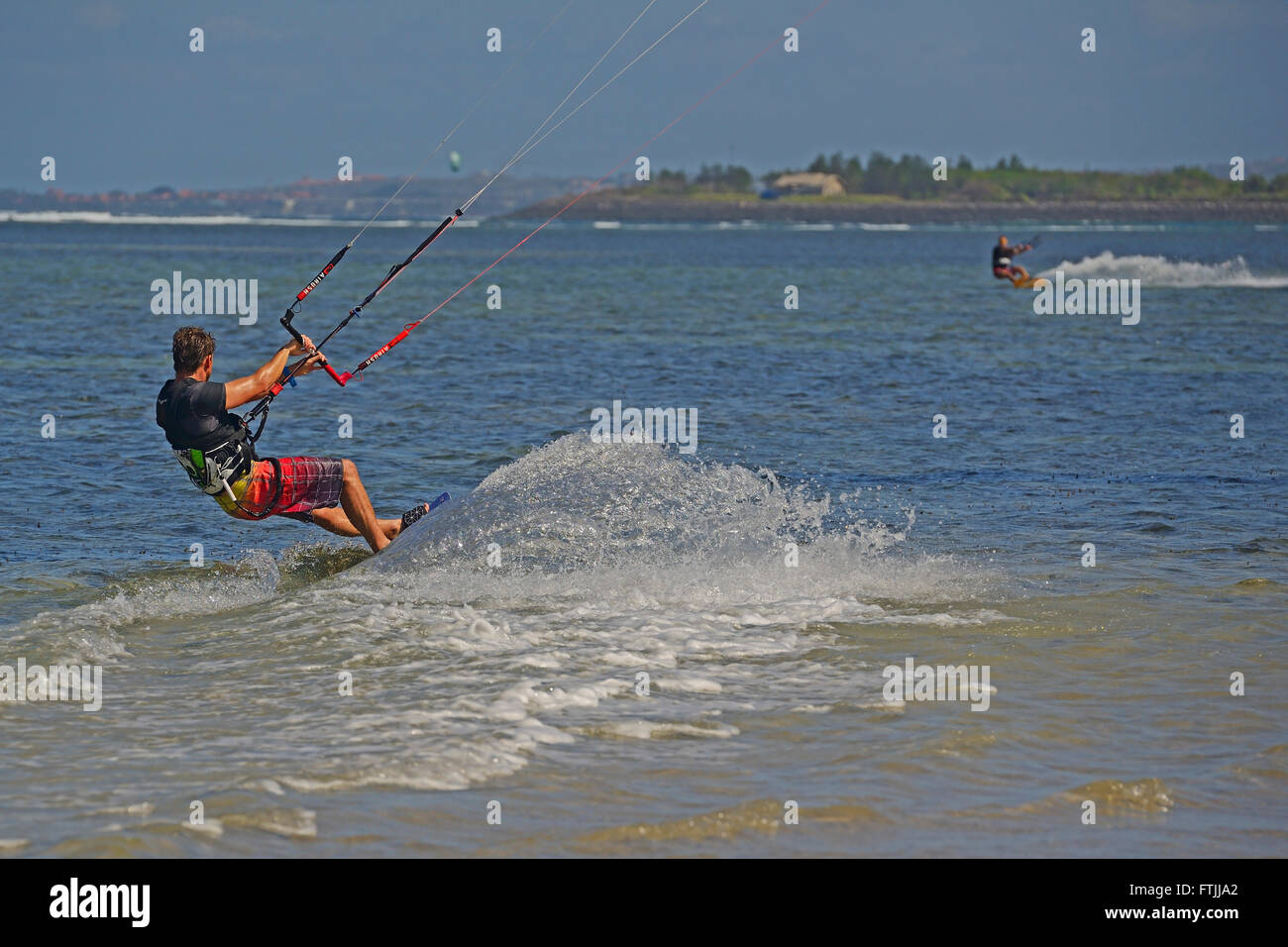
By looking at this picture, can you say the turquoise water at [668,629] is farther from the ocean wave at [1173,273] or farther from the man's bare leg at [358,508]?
the ocean wave at [1173,273]

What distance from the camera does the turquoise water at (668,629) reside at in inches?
245

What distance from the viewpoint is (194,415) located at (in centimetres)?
966

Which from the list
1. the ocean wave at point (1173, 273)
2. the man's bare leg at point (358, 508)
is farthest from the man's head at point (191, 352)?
the ocean wave at point (1173, 273)

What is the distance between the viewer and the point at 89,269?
62.6 metres

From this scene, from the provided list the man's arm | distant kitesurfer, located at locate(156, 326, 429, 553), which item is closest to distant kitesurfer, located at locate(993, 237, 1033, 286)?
distant kitesurfer, located at locate(156, 326, 429, 553)

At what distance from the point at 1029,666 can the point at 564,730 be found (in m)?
2.91

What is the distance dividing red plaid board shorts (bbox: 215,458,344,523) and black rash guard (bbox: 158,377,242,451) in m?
0.43

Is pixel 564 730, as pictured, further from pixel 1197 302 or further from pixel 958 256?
pixel 958 256

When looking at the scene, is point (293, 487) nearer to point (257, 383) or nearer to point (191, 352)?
point (257, 383)

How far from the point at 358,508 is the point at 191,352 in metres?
1.83

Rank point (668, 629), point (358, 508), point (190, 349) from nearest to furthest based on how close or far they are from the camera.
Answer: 1. point (668, 629)
2. point (190, 349)
3. point (358, 508)

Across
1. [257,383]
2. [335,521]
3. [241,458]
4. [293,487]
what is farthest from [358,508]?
[257,383]

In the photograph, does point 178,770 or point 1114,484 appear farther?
point 1114,484

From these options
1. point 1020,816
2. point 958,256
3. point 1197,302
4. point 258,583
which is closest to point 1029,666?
point 1020,816
